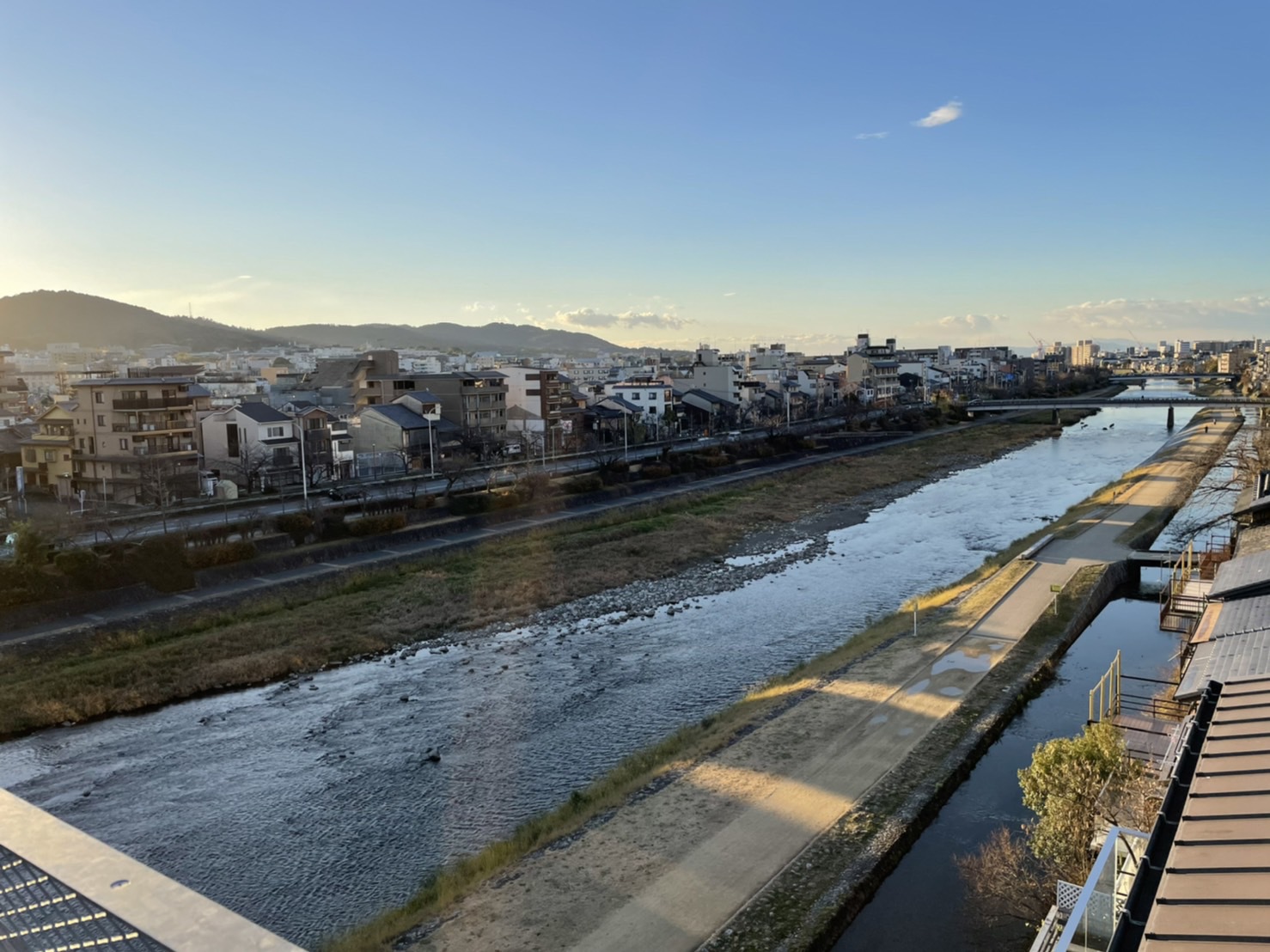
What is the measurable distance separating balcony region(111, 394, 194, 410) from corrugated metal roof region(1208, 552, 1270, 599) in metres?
28.3

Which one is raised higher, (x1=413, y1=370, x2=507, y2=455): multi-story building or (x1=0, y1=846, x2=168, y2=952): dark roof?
(x1=413, y1=370, x2=507, y2=455): multi-story building

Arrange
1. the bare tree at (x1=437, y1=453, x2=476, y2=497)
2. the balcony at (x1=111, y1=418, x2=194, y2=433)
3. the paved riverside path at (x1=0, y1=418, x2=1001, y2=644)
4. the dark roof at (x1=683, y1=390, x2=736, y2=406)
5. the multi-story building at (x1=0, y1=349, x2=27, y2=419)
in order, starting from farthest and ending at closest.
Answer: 1. the dark roof at (x1=683, y1=390, x2=736, y2=406)
2. the multi-story building at (x1=0, y1=349, x2=27, y2=419)
3. the bare tree at (x1=437, y1=453, x2=476, y2=497)
4. the balcony at (x1=111, y1=418, x2=194, y2=433)
5. the paved riverside path at (x1=0, y1=418, x2=1001, y2=644)

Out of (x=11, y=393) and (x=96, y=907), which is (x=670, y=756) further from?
(x=11, y=393)

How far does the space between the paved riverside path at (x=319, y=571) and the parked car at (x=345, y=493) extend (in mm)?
1408

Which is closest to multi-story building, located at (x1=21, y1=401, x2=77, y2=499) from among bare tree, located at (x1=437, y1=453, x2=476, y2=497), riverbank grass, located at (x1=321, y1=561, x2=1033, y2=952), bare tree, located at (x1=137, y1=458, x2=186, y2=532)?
bare tree, located at (x1=137, y1=458, x2=186, y2=532)

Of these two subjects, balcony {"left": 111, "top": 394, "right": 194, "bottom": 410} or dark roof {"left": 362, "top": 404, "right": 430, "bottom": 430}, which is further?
dark roof {"left": 362, "top": 404, "right": 430, "bottom": 430}

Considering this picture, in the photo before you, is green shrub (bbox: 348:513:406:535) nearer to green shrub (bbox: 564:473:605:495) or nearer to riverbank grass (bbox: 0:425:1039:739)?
riverbank grass (bbox: 0:425:1039:739)

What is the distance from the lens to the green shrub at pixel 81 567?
17.0m

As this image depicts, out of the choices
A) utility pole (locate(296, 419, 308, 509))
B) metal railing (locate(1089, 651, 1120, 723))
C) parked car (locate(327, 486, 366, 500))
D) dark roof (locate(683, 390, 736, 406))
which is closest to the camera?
metal railing (locate(1089, 651, 1120, 723))

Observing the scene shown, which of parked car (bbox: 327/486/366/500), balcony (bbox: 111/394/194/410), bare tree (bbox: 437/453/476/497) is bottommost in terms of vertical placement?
parked car (bbox: 327/486/366/500)

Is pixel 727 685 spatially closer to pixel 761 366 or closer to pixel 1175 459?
pixel 1175 459

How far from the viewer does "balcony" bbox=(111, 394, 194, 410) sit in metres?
26.4

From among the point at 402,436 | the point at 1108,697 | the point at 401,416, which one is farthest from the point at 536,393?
the point at 1108,697

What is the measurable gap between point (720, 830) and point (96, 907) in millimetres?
6190
